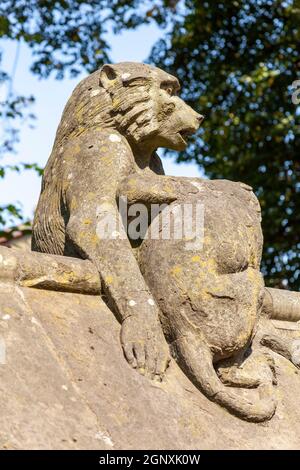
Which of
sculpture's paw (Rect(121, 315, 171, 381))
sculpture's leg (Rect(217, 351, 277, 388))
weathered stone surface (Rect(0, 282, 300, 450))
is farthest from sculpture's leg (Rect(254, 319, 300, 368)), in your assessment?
sculpture's paw (Rect(121, 315, 171, 381))

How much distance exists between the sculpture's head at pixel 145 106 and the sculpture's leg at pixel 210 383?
3.55 feet

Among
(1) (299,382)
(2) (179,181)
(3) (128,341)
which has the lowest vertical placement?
(1) (299,382)

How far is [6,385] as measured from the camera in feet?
9.16

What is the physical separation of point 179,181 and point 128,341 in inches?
33.1

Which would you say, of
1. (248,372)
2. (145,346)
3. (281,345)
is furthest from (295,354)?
(145,346)

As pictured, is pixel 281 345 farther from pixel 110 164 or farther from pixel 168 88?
pixel 168 88

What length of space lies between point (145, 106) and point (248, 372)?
1331 millimetres

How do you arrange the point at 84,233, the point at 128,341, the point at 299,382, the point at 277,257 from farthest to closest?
the point at 277,257
the point at 299,382
the point at 84,233
the point at 128,341

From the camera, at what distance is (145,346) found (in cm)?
328

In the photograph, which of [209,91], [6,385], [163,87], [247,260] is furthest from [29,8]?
[6,385]

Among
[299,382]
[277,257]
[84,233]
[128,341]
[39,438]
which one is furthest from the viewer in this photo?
[277,257]

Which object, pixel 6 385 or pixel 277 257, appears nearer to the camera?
pixel 6 385

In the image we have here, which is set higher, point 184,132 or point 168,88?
point 168,88

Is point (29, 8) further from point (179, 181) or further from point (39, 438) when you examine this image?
point (39, 438)
